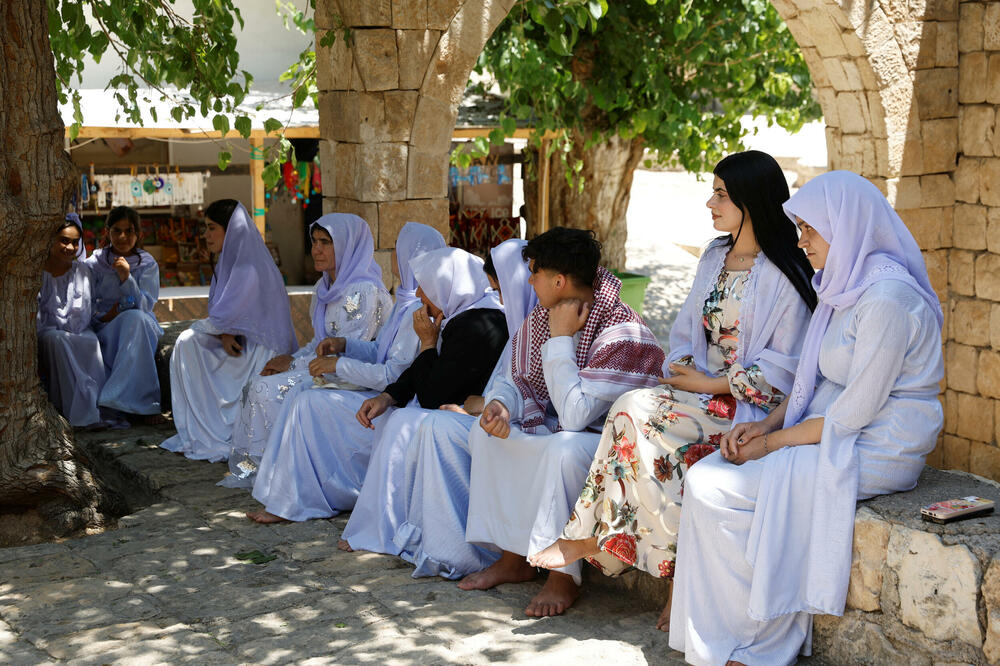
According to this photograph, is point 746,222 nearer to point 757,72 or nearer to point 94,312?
point 94,312

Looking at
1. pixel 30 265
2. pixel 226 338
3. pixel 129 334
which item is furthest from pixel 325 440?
pixel 129 334

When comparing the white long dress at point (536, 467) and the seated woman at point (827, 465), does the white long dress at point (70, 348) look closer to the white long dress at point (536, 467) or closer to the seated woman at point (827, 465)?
the white long dress at point (536, 467)

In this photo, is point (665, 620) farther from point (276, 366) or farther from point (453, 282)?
point (276, 366)

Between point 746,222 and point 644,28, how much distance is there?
7007 millimetres

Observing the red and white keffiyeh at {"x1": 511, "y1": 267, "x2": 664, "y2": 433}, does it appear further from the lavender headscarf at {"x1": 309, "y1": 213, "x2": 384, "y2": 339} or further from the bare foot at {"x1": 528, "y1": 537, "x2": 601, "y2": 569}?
the lavender headscarf at {"x1": 309, "y1": 213, "x2": 384, "y2": 339}

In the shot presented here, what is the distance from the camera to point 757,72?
11.3 m

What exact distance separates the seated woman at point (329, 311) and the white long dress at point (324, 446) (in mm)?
456

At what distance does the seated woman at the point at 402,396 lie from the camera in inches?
187

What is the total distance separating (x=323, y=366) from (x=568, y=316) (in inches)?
67.4

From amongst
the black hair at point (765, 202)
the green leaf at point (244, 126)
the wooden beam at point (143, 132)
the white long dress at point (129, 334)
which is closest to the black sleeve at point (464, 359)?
the black hair at point (765, 202)

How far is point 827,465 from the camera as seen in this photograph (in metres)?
3.31

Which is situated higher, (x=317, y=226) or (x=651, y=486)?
(x=317, y=226)

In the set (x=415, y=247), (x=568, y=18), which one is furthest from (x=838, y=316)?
(x=568, y=18)

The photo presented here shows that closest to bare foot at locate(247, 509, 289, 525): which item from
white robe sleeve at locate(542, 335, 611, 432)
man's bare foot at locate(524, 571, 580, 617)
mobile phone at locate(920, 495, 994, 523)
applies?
man's bare foot at locate(524, 571, 580, 617)
